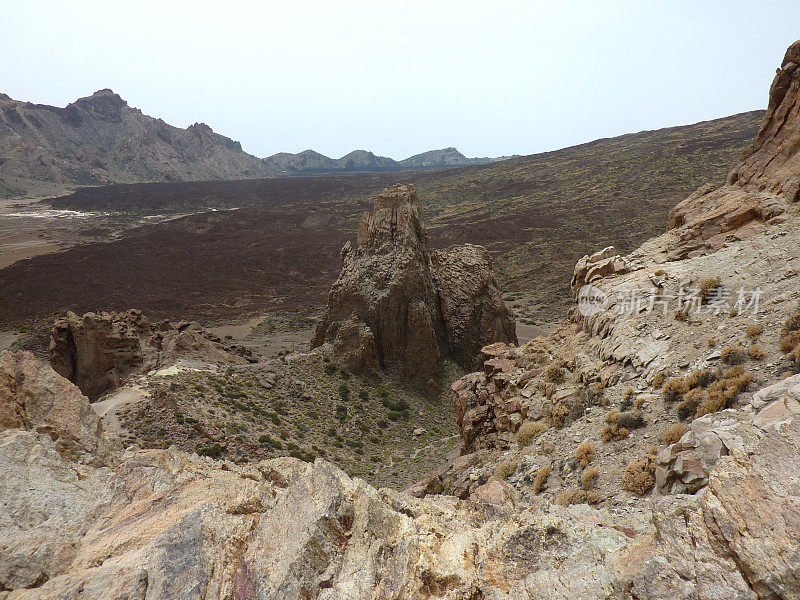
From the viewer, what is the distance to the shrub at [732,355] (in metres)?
11.3

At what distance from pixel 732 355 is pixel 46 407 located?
19.3m

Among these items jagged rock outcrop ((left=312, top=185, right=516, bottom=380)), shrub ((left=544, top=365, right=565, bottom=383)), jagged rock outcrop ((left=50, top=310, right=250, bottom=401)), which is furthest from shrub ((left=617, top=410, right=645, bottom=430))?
jagged rock outcrop ((left=50, top=310, right=250, bottom=401))

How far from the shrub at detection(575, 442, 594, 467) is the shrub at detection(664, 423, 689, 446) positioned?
1991mm

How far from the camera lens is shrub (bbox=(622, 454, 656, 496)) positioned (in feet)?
29.8

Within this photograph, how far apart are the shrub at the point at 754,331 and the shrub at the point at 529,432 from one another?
6353 mm

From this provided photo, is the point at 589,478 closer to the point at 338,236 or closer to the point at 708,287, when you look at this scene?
the point at 708,287

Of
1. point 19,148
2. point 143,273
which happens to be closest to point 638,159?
point 143,273

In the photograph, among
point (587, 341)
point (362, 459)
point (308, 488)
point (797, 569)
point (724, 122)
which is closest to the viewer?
point (797, 569)

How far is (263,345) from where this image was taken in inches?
1775

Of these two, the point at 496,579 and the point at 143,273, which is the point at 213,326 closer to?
the point at 143,273

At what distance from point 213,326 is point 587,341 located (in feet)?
155

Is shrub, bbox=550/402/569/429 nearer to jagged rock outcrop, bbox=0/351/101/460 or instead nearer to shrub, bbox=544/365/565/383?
shrub, bbox=544/365/565/383

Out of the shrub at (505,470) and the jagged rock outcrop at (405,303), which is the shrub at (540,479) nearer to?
the shrub at (505,470)

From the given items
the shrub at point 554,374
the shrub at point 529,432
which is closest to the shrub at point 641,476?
the shrub at point 529,432
